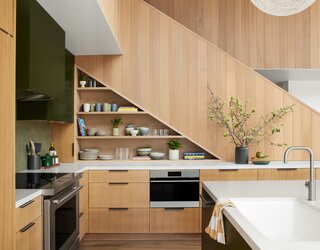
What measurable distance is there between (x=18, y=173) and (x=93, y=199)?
44.1 inches

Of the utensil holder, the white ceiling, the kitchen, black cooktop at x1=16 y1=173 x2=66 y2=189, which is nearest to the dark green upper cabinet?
the kitchen

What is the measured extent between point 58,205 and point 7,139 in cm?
103

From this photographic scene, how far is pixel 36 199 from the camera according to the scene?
8.19 feet

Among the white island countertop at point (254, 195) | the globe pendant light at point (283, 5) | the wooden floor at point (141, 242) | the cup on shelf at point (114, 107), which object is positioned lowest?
the wooden floor at point (141, 242)

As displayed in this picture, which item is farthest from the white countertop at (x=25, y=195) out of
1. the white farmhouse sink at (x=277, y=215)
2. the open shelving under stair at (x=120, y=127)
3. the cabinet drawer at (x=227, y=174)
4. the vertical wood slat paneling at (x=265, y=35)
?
the vertical wood slat paneling at (x=265, y=35)

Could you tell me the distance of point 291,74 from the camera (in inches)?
232

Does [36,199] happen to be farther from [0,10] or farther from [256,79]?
[256,79]

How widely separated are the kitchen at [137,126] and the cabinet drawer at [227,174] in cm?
1

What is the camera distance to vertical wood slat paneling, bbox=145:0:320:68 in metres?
5.51

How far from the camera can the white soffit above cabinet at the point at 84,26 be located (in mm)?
2883

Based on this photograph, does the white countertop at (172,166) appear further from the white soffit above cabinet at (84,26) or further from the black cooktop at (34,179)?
the white soffit above cabinet at (84,26)

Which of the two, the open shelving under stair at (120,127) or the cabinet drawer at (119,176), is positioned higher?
the open shelving under stair at (120,127)

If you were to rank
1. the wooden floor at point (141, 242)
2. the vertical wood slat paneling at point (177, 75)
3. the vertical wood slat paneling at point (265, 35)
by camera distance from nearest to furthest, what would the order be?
the wooden floor at point (141, 242), the vertical wood slat paneling at point (177, 75), the vertical wood slat paneling at point (265, 35)

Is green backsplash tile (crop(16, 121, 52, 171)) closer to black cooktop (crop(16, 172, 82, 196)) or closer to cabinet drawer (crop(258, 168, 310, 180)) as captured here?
black cooktop (crop(16, 172, 82, 196))
